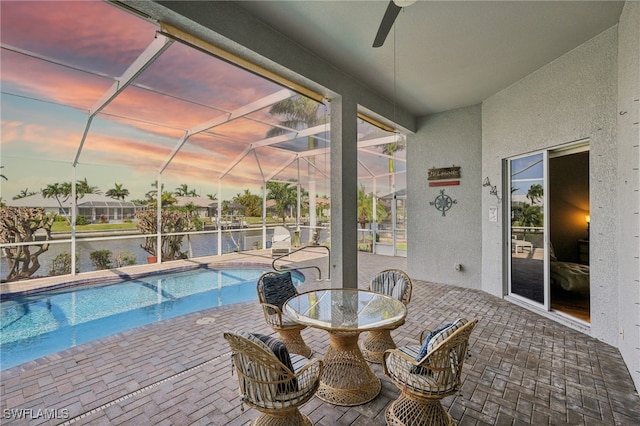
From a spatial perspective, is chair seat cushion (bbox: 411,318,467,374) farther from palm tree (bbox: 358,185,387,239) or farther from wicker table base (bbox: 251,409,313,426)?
palm tree (bbox: 358,185,387,239)

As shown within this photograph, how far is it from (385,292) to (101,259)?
8.45 m

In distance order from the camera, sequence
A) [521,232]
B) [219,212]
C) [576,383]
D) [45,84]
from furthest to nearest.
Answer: [219,212], [521,232], [45,84], [576,383]

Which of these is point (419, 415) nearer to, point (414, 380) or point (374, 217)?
point (414, 380)

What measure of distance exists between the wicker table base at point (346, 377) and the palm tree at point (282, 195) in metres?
9.88

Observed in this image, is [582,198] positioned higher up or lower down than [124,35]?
lower down

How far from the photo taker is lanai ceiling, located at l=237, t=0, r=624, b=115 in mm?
3178

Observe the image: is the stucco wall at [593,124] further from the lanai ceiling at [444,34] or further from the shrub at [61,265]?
the shrub at [61,265]

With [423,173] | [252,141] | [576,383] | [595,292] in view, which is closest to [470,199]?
[423,173]

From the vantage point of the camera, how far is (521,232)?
5191mm

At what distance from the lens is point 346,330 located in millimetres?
2332

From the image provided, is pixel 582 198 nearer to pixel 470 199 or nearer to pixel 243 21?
pixel 470 199

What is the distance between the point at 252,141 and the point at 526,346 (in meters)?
8.26

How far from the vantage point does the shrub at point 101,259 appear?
7.96 m

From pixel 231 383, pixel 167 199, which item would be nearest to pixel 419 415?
pixel 231 383
